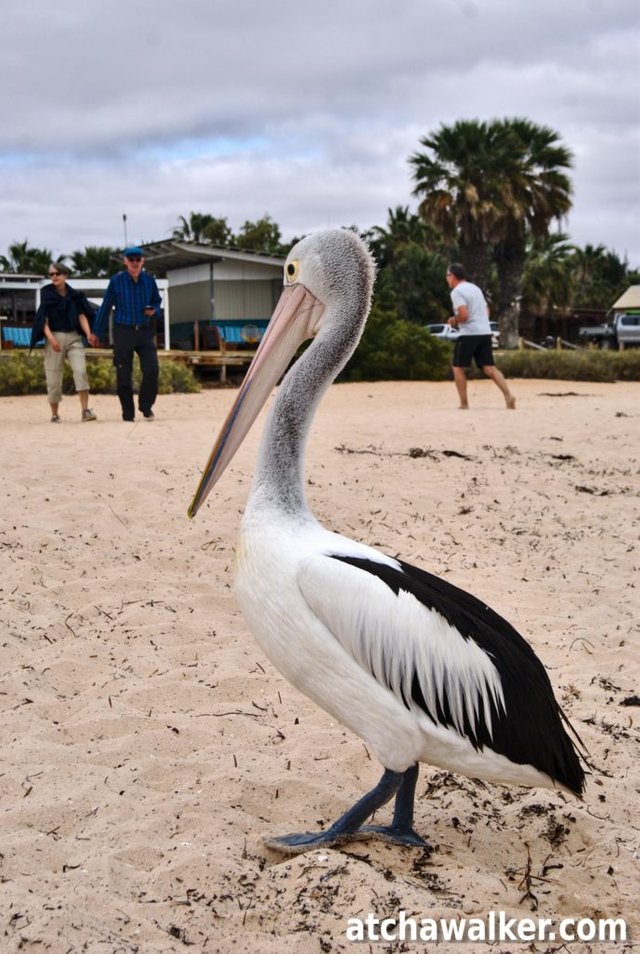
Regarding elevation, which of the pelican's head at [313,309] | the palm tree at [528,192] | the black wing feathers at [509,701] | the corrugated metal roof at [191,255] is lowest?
the black wing feathers at [509,701]

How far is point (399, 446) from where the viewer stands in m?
8.30

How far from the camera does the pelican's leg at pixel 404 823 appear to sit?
8.48ft

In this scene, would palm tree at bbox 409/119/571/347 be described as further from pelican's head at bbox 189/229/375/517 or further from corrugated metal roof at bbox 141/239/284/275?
pelican's head at bbox 189/229/375/517

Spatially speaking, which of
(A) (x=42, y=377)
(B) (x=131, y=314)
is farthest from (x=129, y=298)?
(A) (x=42, y=377)

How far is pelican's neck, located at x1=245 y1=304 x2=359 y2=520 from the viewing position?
2625mm

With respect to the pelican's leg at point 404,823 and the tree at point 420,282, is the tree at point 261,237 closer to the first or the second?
the tree at point 420,282

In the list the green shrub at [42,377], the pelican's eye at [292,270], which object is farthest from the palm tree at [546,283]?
the pelican's eye at [292,270]

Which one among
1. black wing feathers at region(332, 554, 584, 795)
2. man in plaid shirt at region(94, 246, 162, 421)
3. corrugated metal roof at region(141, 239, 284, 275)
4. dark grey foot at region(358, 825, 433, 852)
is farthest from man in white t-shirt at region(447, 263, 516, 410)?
corrugated metal roof at region(141, 239, 284, 275)

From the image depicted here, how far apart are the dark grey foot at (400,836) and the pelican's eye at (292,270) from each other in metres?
1.64

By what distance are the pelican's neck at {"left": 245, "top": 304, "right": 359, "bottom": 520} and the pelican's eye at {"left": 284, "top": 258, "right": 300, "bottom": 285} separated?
224 mm

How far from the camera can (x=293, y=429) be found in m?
2.74

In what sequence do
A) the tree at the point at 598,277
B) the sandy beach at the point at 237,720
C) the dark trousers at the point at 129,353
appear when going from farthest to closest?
the tree at the point at 598,277, the dark trousers at the point at 129,353, the sandy beach at the point at 237,720

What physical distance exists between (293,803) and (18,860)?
82 cm

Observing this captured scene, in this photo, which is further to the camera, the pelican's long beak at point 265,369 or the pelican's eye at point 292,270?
the pelican's eye at point 292,270
